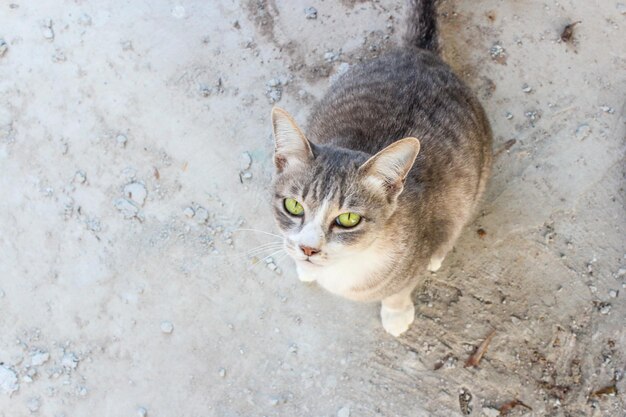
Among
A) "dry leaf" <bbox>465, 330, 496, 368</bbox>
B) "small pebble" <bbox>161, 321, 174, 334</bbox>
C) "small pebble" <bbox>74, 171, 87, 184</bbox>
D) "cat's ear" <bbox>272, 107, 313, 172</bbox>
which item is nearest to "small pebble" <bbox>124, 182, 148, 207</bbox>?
"small pebble" <bbox>74, 171, 87, 184</bbox>

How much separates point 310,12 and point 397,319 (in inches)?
87.4

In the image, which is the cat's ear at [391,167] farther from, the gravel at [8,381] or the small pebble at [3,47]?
the small pebble at [3,47]

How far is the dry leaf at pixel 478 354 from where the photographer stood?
3.57 meters

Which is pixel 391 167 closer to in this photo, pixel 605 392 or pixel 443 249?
pixel 443 249

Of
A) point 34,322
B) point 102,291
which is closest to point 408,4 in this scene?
point 102,291

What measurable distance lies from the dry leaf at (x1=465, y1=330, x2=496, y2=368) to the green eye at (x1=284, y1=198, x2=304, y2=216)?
1.52m

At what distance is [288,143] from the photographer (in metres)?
2.77

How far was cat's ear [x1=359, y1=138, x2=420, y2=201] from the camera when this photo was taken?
2.51 metres

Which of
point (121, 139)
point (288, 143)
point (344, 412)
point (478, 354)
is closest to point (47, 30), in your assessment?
point (121, 139)

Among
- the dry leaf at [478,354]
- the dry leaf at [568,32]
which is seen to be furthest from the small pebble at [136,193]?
the dry leaf at [568,32]

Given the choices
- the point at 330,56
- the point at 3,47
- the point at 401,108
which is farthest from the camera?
the point at 330,56

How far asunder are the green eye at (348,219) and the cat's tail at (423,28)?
4.90 ft

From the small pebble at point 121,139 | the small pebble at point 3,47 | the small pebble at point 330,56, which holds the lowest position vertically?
the small pebble at point 121,139

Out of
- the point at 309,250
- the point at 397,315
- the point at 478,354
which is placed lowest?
the point at 478,354
